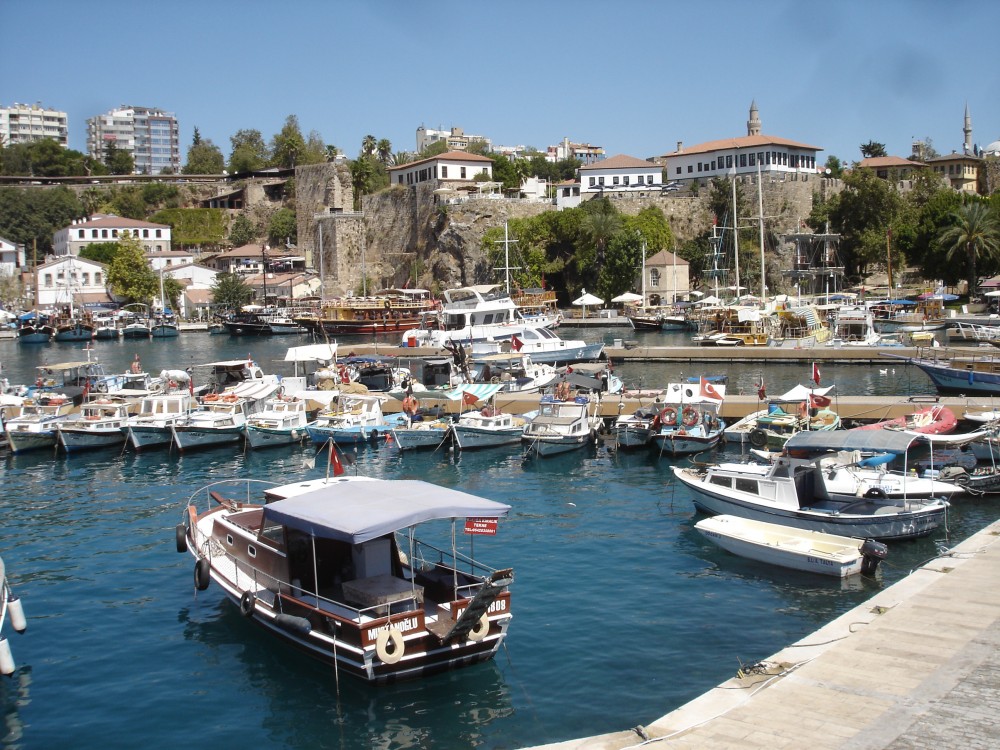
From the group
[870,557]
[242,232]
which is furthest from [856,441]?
[242,232]

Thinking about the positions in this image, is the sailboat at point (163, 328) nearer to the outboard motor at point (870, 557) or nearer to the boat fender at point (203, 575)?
the boat fender at point (203, 575)

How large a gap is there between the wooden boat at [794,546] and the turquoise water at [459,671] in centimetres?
29

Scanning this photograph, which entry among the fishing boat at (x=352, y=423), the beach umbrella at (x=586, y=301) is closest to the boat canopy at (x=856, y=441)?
the fishing boat at (x=352, y=423)

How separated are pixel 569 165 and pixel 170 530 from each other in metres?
131

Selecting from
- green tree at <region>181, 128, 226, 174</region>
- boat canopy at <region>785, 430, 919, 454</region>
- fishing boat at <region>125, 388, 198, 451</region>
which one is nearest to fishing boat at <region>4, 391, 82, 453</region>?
fishing boat at <region>125, 388, 198, 451</region>

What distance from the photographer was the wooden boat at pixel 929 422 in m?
28.8

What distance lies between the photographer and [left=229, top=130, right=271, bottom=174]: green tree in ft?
438

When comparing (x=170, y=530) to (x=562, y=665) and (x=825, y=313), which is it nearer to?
(x=562, y=665)

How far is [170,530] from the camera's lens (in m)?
24.3

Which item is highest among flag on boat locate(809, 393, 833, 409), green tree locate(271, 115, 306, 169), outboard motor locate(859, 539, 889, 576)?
green tree locate(271, 115, 306, 169)

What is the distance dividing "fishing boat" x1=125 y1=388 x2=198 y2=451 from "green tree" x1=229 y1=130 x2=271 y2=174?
97092 mm

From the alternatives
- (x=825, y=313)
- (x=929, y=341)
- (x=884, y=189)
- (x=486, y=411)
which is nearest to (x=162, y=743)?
(x=486, y=411)

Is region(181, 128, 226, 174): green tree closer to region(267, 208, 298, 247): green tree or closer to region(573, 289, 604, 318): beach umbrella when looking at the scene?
region(267, 208, 298, 247): green tree

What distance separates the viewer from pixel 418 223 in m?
97.0
